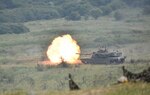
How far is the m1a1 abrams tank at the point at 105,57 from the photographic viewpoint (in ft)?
300

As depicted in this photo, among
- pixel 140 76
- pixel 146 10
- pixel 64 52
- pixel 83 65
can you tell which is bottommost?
pixel 83 65

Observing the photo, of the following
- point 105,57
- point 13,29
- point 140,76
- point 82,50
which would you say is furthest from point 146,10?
point 140,76

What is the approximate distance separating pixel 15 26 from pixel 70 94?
13602cm

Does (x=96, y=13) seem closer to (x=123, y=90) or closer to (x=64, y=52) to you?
(x=64, y=52)

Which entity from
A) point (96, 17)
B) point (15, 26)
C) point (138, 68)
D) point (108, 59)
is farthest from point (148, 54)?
point (96, 17)

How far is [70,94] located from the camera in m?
29.1

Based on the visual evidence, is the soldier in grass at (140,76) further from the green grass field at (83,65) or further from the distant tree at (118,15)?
the distant tree at (118,15)

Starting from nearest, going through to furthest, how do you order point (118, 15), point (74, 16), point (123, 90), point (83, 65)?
point (123, 90) → point (83, 65) → point (118, 15) → point (74, 16)

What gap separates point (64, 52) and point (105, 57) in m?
8.67

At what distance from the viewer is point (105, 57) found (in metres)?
91.9

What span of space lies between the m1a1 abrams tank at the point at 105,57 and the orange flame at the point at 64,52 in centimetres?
339

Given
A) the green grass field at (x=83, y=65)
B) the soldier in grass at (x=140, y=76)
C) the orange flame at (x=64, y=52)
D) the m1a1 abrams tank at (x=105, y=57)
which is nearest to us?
the soldier in grass at (x=140, y=76)

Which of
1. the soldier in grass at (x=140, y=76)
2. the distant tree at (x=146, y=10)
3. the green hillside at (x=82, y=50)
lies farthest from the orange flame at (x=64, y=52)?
the distant tree at (x=146, y=10)

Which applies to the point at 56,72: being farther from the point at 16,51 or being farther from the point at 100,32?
the point at 100,32
